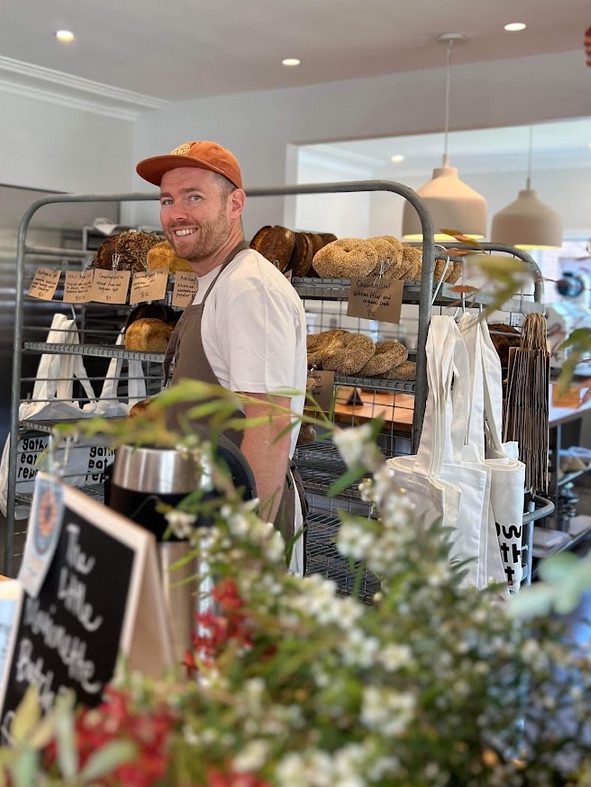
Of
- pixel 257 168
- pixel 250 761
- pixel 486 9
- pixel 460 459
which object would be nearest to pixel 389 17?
pixel 486 9

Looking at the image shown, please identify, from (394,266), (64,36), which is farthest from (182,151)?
(64,36)

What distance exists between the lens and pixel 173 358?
2105mm

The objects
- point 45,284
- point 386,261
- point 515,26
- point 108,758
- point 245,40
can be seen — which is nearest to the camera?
point 108,758

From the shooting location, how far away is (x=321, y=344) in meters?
2.76

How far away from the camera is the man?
1778 millimetres

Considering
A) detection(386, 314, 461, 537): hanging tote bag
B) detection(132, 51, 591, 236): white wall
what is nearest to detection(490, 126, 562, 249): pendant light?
detection(132, 51, 591, 236): white wall

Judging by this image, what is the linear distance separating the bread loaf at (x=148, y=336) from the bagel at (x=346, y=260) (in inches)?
28.0

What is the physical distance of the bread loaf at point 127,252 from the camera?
3.30 metres

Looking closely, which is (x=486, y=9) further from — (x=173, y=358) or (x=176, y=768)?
(x=176, y=768)

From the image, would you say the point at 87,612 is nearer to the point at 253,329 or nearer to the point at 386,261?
the point at 253,329

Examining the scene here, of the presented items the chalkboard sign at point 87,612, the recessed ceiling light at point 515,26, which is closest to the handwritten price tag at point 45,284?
the recessed ceiling light at point 515,26

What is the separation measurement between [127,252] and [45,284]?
375 millimetres

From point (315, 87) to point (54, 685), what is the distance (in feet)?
15.8

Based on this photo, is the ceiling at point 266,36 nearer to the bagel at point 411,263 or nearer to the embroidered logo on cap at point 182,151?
the bagel at point 411,263
